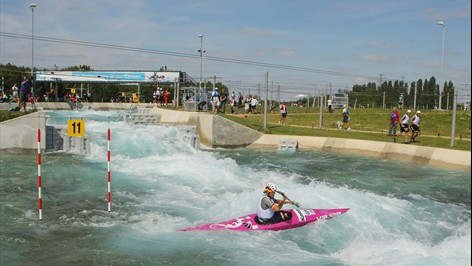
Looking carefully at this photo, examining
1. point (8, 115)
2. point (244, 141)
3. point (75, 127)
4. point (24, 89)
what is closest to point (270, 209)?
point (75, 127)

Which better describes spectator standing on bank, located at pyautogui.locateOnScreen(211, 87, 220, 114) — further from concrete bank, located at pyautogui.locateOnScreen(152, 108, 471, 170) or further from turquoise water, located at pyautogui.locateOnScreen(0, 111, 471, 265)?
turquoise water, located at pyautogui.locateOnScreen(0, 111, 471, 265)

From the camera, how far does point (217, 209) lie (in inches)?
534

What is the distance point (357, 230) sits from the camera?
38.7 feet

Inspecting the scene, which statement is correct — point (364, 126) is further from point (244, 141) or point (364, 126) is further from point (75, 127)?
point (75, 127)

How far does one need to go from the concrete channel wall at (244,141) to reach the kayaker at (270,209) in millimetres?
10614

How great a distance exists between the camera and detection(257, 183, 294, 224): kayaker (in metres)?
11.1

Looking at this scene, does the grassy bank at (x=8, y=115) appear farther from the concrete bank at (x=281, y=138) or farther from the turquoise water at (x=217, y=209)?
the concrete bank at (x=281, y=138)

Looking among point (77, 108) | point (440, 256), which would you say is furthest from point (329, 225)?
point (77, 108)

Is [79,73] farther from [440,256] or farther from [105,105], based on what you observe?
[440,256]

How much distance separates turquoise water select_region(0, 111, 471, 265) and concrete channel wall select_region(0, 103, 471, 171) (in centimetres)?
104

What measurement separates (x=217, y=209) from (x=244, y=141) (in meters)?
13.7

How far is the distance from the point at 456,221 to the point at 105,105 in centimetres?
4109

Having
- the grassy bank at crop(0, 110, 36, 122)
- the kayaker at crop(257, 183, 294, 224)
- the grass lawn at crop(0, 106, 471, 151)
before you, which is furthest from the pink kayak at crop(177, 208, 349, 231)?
the grassy bank at crop(0, 110, 36, 122)

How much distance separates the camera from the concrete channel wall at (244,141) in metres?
20.7
